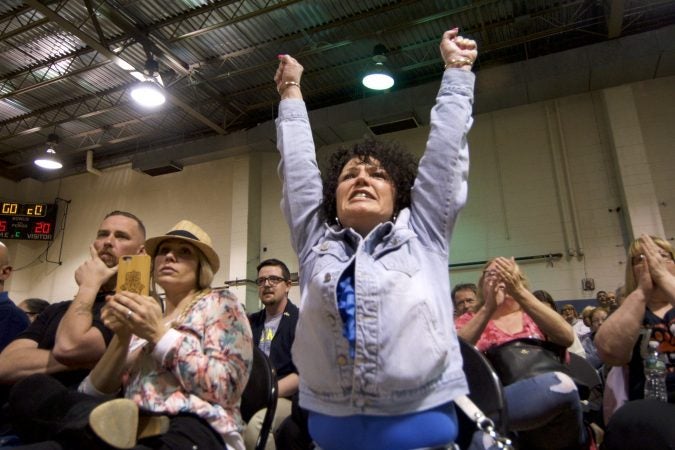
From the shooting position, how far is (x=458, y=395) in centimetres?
108

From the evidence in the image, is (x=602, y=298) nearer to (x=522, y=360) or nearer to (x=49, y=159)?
(x=522, y=360)

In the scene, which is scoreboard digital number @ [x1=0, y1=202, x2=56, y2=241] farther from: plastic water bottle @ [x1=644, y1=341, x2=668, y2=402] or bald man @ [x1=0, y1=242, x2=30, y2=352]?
plastic water bottle @ [x1=644, y1=341, x2=668, y2=402]

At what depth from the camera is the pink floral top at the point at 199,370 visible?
1.39 metres

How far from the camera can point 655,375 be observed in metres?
1.75

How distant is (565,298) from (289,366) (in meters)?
4.86

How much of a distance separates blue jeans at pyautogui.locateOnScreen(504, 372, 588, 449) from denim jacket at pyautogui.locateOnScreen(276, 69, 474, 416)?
27.9 inches

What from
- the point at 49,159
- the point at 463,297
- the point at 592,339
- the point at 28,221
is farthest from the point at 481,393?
the point at 28,221

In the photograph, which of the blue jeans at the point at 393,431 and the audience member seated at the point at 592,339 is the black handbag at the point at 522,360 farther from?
the audience member seated at the point at 592,339

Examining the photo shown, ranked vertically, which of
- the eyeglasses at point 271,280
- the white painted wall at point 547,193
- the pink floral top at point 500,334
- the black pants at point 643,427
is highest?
the white painted wall at point 547,193

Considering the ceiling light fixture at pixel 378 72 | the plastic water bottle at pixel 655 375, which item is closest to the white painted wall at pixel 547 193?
the ceiling light fixture at pixel 378 72

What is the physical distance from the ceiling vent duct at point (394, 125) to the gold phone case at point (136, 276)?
6.16m

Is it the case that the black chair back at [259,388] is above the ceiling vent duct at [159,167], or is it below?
below

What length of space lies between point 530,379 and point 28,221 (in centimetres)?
1094

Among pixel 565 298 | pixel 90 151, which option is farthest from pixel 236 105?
pixel 565 298
